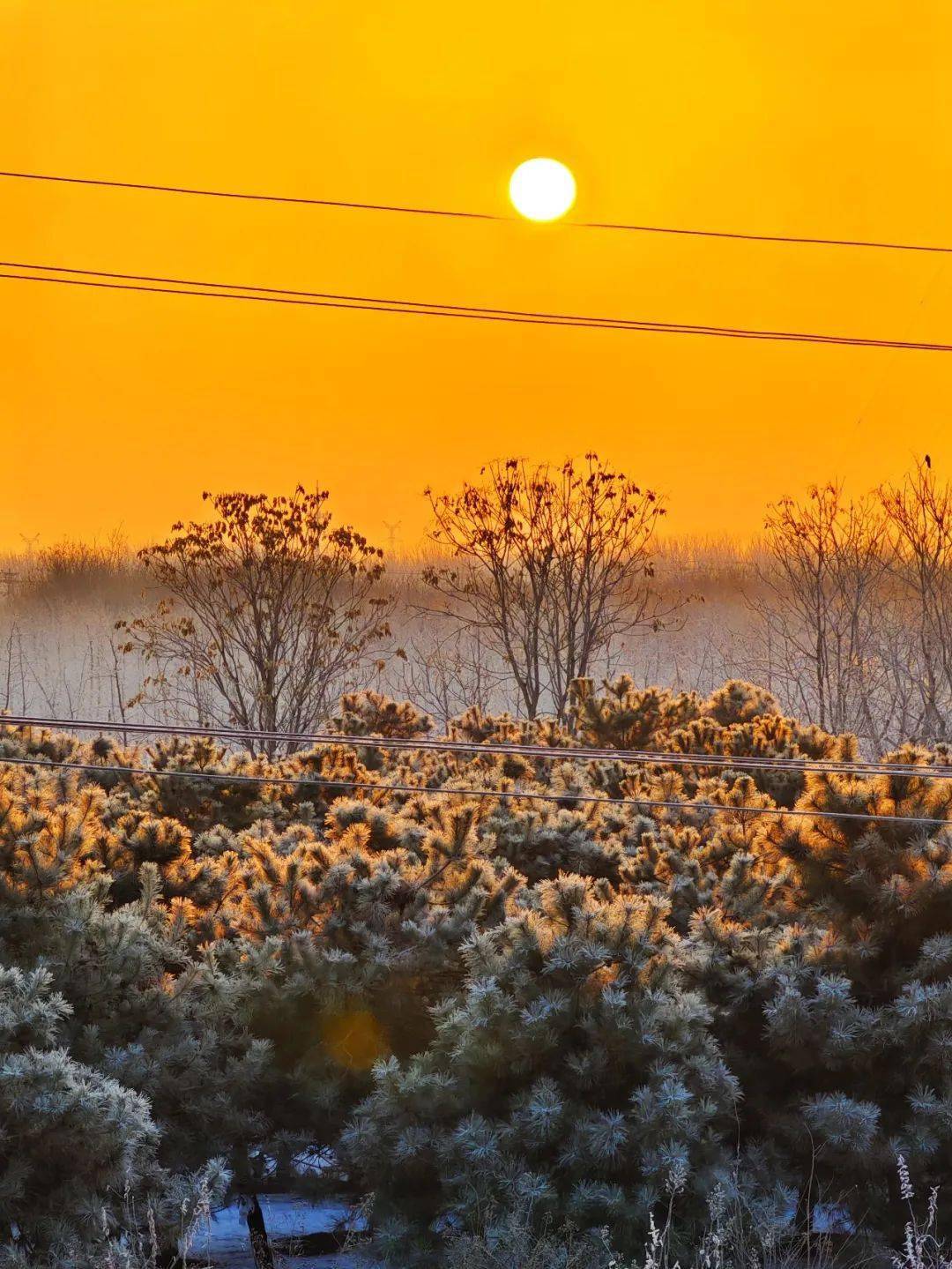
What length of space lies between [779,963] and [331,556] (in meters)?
6.27

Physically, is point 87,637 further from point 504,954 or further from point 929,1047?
point 929,1047

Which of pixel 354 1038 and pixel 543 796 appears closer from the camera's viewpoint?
pixel 354 1038

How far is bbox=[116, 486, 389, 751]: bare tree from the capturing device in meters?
11.1

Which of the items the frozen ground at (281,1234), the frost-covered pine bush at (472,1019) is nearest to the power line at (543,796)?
the frost-covered pine bush at (472,1019)

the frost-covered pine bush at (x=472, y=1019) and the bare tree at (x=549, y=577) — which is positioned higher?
the bare tree at (x=549, y=577)

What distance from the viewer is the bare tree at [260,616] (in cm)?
1112

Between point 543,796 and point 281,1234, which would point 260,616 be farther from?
point 281,1234

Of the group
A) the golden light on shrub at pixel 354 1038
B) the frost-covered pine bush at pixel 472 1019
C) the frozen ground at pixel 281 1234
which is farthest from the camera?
the golden light on shrub at pixel 354 1038

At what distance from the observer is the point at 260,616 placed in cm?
1145

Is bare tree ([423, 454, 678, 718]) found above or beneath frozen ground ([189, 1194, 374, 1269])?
above

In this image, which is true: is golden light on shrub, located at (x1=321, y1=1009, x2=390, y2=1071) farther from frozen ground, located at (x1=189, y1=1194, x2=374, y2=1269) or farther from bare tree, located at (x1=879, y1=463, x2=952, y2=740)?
bare tree, located at (x1=879, y1=463, x2=952, y2=740)

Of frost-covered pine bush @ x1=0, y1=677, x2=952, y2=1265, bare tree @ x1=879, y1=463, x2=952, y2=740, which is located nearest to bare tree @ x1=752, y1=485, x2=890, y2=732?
bare tree @ x1=879, y1=463, x2=952, y2=740

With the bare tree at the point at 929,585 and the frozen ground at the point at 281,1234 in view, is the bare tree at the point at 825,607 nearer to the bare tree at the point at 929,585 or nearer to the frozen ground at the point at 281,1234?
the bare tree at the point at 929,585

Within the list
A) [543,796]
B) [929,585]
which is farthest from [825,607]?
[543,796]
